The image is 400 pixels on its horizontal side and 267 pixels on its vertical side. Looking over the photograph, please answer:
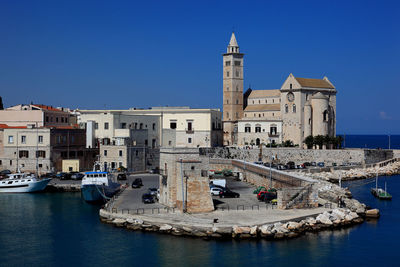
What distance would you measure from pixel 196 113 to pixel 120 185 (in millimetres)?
26086

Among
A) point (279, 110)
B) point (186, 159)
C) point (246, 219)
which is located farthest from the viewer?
point (279, 110)

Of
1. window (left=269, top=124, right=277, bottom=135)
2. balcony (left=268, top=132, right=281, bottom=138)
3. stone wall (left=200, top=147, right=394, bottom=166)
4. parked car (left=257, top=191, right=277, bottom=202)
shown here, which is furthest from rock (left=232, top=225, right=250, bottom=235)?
window (left=269, top=124, right=277, bottom=135)

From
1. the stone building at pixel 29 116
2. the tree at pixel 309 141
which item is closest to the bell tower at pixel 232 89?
the tree at pixel 309 141

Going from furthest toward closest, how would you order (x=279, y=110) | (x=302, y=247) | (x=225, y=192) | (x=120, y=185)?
(x=279, y=110), (x=120, y=185), (x=225, y=192), (x=302, y=247)

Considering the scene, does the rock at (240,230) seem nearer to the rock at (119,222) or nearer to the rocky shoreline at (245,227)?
the rocky shoreline at (245,227)

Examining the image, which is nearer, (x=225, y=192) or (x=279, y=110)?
(x=225, y=192)

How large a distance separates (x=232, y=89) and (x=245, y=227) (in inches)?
1911

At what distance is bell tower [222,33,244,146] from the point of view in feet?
248

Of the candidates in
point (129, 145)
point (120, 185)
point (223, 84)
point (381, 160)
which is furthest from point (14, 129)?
point (381, 160)

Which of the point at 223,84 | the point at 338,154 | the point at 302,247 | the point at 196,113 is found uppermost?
the point at 223,84

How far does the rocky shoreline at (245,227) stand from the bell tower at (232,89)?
Answer: 42.7m

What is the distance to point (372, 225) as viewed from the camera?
33812mm

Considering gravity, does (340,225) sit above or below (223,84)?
below

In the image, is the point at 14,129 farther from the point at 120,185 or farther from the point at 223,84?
the point at 223,84
